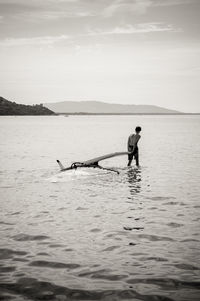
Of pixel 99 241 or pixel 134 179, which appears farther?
pixel 134 179

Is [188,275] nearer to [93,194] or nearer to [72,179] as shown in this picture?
[93,194]

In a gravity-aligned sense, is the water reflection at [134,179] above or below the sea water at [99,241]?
above

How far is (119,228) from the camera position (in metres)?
9.44

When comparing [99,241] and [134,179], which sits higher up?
[134,179]

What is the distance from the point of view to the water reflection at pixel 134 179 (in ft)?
48.0

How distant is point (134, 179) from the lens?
17594 mm

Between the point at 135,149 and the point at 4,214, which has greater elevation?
the point at 135,149

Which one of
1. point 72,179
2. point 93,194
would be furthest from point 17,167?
point 93,194

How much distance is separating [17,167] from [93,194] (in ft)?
33.1

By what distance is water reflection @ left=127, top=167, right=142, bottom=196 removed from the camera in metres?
14.6

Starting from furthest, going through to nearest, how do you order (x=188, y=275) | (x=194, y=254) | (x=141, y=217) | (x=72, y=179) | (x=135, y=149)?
(x=135, y=149) < (x=72, y=179) < (x=141, y=217) < (x=194, y=254) < (x=188, y=275)

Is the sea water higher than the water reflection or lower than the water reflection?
lower

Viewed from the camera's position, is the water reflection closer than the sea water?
No

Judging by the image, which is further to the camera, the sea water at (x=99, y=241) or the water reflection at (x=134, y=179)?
the water reflection at (x=134, y=179)
